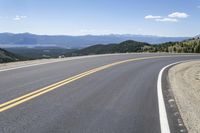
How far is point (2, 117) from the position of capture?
7203mm

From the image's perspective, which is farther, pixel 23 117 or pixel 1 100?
pixel 1 100

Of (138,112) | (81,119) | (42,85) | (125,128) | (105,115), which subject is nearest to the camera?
(125,128)

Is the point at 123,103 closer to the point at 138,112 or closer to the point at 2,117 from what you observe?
the point at 138,112

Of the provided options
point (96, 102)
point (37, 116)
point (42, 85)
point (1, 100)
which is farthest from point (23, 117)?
point (42, 85)

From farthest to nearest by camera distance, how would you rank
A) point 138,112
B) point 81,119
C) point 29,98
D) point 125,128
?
point 29,98, point 138,112, point 81,119, point 125,128

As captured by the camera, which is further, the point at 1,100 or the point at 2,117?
the point at 1,100

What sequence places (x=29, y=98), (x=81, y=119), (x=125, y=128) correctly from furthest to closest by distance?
1. (x=29, y=98)
2. (x=81, y=119)
3. (x=125, y=128)

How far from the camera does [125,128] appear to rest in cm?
694

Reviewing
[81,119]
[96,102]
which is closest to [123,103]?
[96,102]

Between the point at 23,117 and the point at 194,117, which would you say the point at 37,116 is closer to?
the point at 23,117

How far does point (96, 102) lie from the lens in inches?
380

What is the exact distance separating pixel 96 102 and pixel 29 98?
1.82 metres

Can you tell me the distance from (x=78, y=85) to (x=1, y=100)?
14.1 feet

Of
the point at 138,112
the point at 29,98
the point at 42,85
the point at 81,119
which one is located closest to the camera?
the point at 81,119
